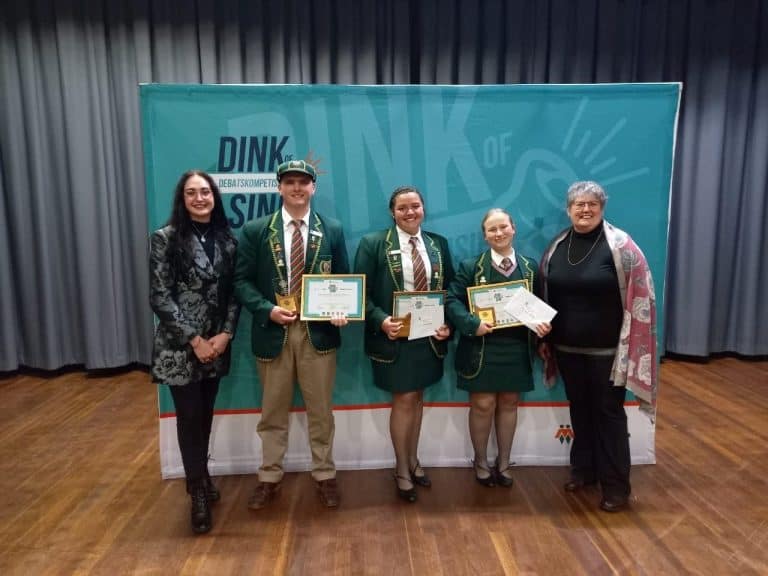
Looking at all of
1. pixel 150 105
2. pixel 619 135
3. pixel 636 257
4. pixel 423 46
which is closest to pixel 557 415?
pixel 636 257

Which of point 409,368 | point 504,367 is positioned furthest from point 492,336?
point 409,368

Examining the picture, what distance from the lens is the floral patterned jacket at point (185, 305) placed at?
226cm

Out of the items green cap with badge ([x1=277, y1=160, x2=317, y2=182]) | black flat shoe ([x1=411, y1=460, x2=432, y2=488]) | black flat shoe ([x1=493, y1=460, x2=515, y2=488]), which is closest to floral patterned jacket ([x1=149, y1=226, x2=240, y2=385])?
green cap with badge ([x1=277, y1=160, x2=317, y2=182])

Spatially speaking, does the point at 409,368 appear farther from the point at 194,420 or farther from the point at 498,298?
the point at 194,420

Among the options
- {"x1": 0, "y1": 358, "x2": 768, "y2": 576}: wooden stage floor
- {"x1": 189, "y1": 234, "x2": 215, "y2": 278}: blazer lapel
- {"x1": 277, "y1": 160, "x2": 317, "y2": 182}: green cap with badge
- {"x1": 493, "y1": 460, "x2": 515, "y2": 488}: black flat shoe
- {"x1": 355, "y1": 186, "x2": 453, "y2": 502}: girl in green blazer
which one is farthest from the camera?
{"x1": 493, "y1": 460, "x2": 515, "y2": 488}: black flat shoe

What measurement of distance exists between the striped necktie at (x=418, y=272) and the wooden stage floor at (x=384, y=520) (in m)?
1.12

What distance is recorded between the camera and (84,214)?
457 cm

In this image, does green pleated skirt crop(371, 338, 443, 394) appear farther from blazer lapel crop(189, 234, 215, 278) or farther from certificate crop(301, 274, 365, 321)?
blazer lapel crop(189, 234, 215, 278)

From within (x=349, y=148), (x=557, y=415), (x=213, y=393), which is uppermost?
(x=349, y=148)

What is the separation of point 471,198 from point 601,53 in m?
2.87

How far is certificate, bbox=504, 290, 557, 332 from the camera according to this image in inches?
99.3

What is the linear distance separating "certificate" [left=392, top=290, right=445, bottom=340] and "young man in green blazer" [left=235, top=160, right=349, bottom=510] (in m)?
0.29

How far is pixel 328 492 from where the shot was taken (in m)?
2.65

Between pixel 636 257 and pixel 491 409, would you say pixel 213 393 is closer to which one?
pixel 491 409
